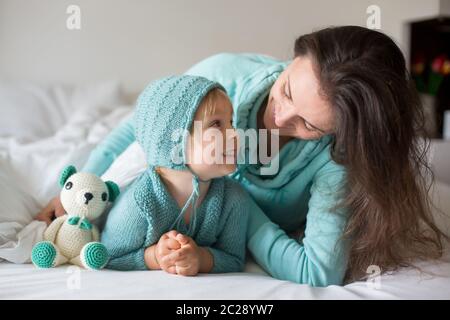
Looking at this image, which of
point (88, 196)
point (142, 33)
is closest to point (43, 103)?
point (142, 33)

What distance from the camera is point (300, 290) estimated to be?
0.73m

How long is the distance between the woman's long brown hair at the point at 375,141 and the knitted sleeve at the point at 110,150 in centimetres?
45

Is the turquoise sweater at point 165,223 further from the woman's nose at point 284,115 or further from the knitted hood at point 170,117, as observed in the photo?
the woman's nose at point 284,115

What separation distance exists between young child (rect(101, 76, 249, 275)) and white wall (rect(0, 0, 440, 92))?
79 centimetres

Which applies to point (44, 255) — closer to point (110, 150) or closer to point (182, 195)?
point (182, 195)

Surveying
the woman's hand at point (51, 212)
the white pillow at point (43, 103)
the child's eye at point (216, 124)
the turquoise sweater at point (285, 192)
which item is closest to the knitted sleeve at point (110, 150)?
the turquoise sweater at point (285, 192)

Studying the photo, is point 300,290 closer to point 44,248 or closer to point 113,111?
point 44,248

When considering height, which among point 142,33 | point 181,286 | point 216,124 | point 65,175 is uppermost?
point 142,33

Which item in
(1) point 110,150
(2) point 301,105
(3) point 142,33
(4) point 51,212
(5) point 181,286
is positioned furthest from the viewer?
(3) point 142,33

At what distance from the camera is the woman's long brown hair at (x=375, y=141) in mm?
752

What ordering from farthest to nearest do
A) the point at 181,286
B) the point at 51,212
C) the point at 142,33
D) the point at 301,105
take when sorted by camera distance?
the point at 142,33
the point at 51,212
the point at 301,105
the point at 181,286

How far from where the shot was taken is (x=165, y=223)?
80cm

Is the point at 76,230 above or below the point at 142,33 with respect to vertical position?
below

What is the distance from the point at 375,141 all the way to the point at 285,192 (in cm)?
27
